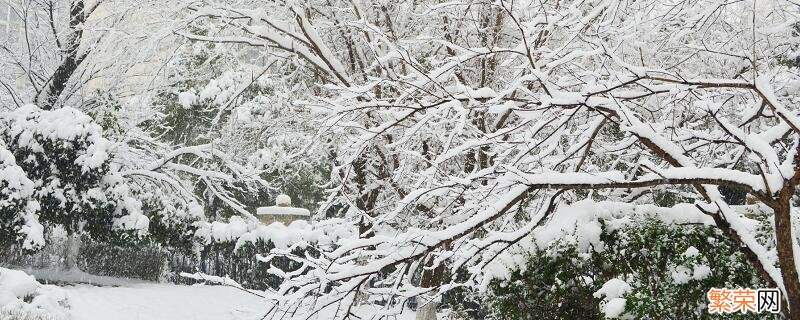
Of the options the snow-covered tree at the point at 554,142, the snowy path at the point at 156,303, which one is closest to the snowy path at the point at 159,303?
the snowy path at the point at 156,303

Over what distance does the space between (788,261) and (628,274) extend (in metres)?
1.01

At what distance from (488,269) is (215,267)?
11.1m

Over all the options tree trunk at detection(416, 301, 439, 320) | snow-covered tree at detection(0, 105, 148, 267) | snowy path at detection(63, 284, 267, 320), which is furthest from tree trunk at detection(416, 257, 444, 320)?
snow-covered tree at detection(0, 105, 148, 267)

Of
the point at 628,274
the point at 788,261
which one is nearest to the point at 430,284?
the point at 628,274

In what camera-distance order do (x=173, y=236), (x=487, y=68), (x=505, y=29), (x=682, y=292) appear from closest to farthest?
(x=682, y=292)
(x=487, y=68)
(x=505, y=29)
(x=173, y=236)

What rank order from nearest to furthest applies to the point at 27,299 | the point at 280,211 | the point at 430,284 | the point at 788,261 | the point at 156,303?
the point at 788,261, the point at 430,284, the point at 27,299, the point at 156,303, the point at 280,211

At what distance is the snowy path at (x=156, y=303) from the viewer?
914 cm

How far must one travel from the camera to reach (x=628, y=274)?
407 cm

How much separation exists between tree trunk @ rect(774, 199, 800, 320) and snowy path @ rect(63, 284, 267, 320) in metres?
6.42

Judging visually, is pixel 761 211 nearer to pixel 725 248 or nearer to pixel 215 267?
pixel 725 248

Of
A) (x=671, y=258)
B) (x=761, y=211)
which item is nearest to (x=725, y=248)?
(x=671, y=258)

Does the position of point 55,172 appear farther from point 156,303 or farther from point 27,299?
point 27,299

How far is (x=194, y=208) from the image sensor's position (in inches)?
538

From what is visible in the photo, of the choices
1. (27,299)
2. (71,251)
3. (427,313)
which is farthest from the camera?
(71,251)
